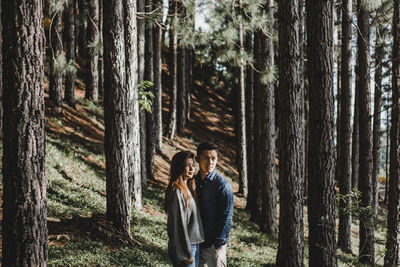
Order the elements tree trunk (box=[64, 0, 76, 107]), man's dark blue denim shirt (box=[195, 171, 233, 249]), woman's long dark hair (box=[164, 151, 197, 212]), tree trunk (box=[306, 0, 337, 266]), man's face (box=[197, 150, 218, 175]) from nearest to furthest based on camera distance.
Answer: woman's long dark hair (box=[164, 151, 197, 212]) → man's dark blue denim shirt (box=[195, 171, 233, 249]) → man's face (box=[197, 150, 218, 175]) → tree trunk (box=[306, 0, 337, 266]) → tree trunk (box=[64, 0, 76, 107])

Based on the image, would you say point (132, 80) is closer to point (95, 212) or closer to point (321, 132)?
point (95, 212)

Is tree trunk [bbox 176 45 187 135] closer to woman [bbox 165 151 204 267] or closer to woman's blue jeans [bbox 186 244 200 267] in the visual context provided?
woman [bbox 165 151 204 267]

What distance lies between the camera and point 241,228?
38.0 ft

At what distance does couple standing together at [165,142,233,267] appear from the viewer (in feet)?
12.5

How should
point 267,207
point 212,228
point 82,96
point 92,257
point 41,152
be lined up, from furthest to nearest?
1. point 82,96
2. point 267,207
3. point 92,257
4. point 212,228
5. point 41,152

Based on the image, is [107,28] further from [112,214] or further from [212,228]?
[212,228]

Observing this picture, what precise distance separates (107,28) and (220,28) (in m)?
7.75

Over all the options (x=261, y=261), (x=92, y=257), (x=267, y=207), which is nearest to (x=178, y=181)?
(x=92, y=257)

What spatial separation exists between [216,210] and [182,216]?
2.19 feet

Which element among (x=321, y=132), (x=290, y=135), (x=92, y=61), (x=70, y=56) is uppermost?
(x=70, y=56)

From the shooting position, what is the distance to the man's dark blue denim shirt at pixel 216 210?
168 inches

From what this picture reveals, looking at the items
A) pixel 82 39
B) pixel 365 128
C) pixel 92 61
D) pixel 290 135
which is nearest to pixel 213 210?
pixel 290 135

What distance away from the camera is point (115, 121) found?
23.1 ft

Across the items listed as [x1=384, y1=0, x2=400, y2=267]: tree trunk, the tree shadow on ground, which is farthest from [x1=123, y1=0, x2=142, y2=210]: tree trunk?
[x1=384, y1=0, x2=400, y2=267]: tree trunk
